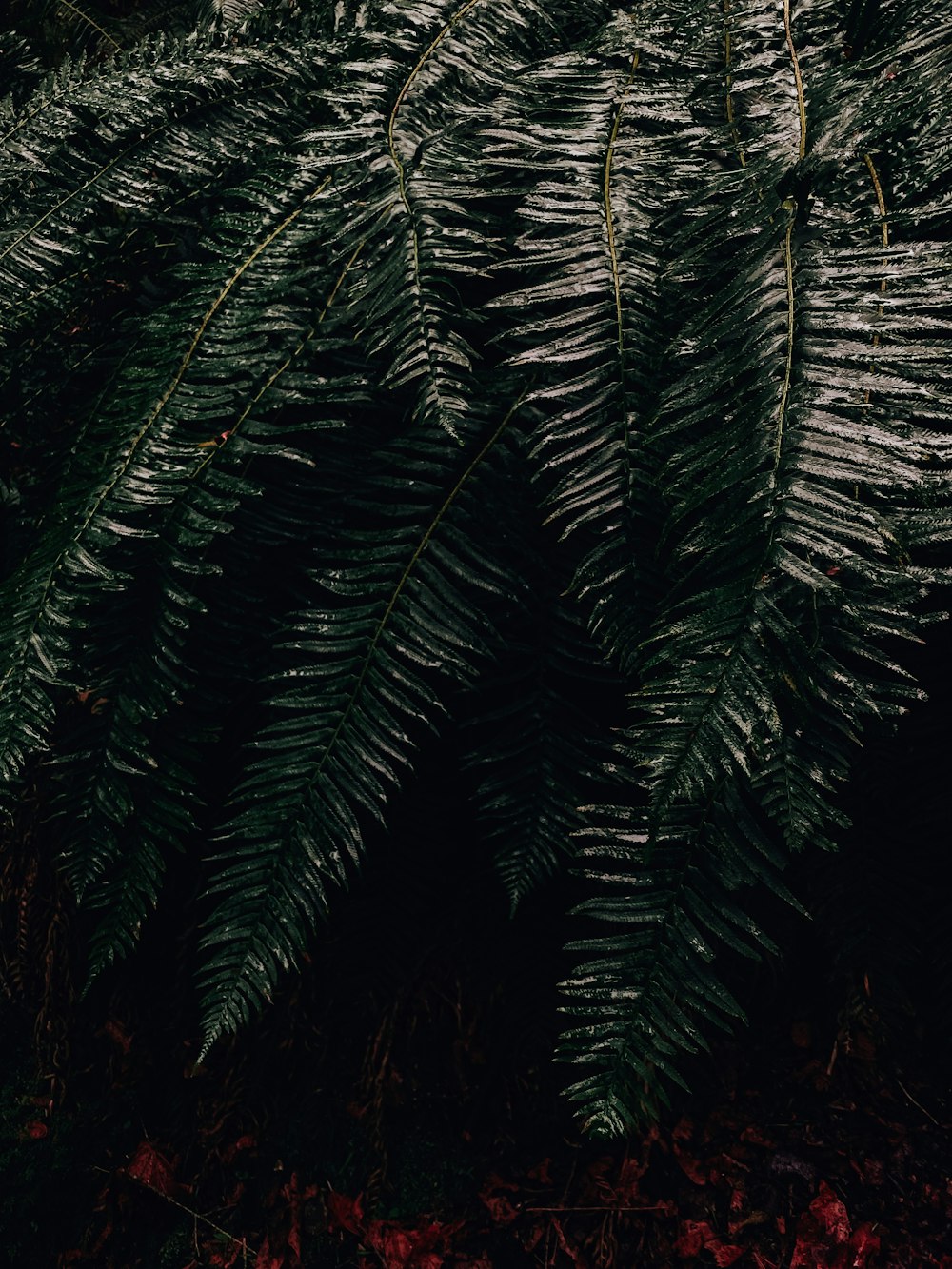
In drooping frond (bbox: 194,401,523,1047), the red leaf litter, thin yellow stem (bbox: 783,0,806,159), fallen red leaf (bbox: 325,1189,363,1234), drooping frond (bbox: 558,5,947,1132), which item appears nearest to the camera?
drooping frond (bbox: 558,5,947,1132)

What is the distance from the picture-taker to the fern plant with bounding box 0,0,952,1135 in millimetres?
639

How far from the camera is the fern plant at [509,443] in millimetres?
639

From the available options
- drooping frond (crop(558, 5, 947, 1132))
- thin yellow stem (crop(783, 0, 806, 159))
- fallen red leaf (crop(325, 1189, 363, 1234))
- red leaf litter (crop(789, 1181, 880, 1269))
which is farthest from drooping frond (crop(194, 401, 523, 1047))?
red leaf litter (crop(789, 1181, 880, 1269))

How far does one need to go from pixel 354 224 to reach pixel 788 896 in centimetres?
64

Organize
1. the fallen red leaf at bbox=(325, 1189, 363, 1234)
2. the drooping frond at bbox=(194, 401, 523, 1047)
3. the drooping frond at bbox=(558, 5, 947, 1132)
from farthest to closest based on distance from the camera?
1. the fallen red leaf at bbox=(325, 1189, 363, 1234)
2. the drooping frond at bbox=(194, 401, 523, 1047)
3. the drooping frond at bbox=(558, 5, 947, 1132)

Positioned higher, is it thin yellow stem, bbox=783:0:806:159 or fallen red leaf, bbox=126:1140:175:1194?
thin yellow stem, bbox=783:0:806:159

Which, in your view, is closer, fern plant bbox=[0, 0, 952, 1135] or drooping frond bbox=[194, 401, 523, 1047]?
fern plant bbox=[0, 0, 952, 1135]

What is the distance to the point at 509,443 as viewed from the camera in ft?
2.83

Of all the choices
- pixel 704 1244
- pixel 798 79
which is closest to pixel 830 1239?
pixel 704 1244

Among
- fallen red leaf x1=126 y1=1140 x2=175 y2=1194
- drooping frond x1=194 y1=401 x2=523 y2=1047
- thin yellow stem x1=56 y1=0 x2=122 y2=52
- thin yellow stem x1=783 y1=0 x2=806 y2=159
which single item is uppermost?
thin yellow stem x1=56 y1=0 x2=122 y2=52

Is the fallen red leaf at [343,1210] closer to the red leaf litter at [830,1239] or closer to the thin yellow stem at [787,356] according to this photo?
the red leaf litter at [830,1239]

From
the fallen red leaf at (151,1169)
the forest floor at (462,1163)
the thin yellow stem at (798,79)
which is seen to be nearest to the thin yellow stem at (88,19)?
the thin yellow stem at (798,79)

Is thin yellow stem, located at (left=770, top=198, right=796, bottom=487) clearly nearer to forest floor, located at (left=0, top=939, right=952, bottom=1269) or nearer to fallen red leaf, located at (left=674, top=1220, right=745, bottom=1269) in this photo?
forest floor, located at (left=0, top=939, right=952, bottom=1269)

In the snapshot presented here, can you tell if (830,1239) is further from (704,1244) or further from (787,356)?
(787,356)
